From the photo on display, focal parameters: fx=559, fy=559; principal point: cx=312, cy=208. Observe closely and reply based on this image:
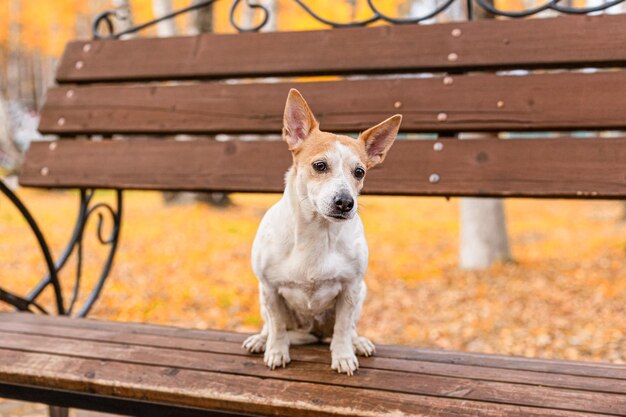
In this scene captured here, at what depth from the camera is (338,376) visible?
2.23 m

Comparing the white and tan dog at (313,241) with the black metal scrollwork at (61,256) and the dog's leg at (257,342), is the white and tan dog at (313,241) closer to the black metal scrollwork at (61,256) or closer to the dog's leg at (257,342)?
the dog's leg at (257,342)

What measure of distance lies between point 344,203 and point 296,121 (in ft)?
1.57

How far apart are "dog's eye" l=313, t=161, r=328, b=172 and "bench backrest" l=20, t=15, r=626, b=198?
93 cm

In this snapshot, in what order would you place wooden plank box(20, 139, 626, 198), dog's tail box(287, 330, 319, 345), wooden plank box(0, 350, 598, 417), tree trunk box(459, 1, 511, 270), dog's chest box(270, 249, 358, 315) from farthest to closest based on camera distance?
tree trunk box(459, 1, 511, 270)
wooden plank box(20, 139, 626, 198)
dog's tail box(287, 330, 319, 345)
dog's chest box(270, 249, 358, 315)
wooden plank box(0, 350, 598, 417)

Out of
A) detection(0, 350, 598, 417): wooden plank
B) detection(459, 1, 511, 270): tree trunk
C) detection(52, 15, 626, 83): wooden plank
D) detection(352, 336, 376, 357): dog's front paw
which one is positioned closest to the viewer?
detection(0, 350, 598, 417): wooden plank

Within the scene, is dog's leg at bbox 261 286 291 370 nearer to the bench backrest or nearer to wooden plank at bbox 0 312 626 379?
wooden plank at bbox 0 312 626 379

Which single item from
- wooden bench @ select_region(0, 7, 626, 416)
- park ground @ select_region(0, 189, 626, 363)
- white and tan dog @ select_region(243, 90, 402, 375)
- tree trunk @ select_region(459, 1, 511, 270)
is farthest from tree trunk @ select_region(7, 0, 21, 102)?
white and tan dog @ select_region(243, 90, 402, 375)

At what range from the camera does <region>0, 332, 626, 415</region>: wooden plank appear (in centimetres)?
201

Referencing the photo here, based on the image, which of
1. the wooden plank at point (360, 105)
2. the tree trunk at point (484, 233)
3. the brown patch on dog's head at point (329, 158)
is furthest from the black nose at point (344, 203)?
the tree trunk at point (484, 233)

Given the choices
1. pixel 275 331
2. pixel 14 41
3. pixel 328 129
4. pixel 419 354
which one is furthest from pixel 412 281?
pixel 14 41

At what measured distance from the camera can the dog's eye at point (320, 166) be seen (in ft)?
6.93

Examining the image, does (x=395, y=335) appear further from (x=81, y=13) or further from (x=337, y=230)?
(x=81, y=13)

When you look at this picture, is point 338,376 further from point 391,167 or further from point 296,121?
point 391,167

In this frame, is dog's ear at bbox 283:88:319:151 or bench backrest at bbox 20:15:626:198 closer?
dog's ear at bbox 283:88:319:151
